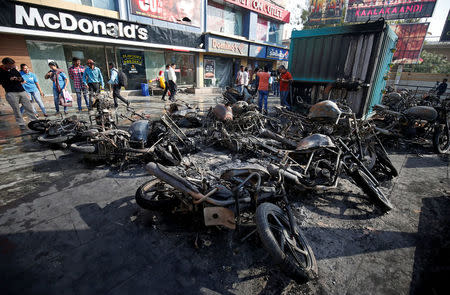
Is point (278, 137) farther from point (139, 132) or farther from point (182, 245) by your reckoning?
point (182, 245)

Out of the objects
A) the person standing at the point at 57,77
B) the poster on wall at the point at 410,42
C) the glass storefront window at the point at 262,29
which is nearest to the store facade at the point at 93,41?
the person standing at the point at 57,77

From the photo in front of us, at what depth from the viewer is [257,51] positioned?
21.5 meters

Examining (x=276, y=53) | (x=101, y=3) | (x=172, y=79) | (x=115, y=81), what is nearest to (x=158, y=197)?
(x=115, y=81)

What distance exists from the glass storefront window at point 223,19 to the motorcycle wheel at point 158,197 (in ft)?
58.4

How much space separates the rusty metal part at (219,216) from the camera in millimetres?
2328

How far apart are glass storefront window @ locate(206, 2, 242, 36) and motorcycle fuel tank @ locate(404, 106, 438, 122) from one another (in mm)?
15923

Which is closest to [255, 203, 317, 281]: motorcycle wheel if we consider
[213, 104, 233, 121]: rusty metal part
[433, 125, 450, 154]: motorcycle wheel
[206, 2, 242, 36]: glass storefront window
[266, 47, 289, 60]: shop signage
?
[213, 104, 233, 121]: rusty metal part

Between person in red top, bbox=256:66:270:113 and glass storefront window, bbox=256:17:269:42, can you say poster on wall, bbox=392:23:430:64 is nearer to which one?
glass storefront window, bbox=256:17:269:42

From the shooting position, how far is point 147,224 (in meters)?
2.84

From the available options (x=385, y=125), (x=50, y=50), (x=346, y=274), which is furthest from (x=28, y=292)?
(x=50, y=50)

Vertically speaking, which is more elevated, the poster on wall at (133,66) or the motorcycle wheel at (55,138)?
the poster on wall at (133,66)

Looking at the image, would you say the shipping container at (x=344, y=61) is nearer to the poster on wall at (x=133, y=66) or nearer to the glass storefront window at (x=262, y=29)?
the poster on wall at (x=133, y=66)

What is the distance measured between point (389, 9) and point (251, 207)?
140ft

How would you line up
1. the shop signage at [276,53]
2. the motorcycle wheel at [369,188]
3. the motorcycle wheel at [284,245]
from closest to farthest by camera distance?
1. the motorcycle wheel at [284,245]
2. the motorcycle wheel at [369,188]
3. the shop signage at [276,53]
